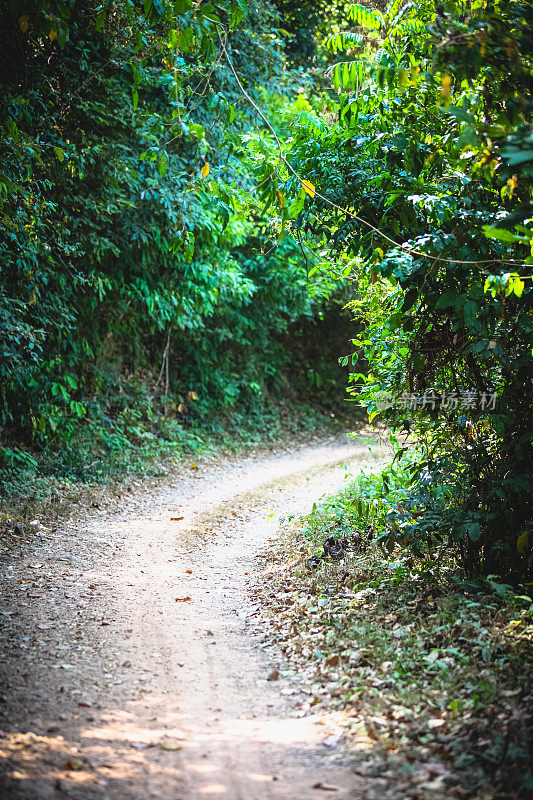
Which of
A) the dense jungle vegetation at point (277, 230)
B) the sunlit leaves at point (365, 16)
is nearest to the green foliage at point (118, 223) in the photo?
the dense jungle vegetation at point (277, 230)

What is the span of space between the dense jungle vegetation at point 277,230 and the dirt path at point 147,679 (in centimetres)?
191

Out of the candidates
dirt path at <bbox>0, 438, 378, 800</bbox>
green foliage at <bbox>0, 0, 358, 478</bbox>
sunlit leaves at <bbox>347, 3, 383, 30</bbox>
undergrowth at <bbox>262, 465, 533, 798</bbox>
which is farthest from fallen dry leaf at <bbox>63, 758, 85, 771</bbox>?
sunlit leaves at <bbox>347, 3, 383, 30</bbox>

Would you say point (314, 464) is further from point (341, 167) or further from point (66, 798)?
point (66, 798)

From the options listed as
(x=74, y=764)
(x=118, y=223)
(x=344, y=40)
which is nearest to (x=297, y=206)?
(x=344, y=40)

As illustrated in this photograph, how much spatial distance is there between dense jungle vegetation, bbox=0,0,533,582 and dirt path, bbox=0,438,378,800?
1.91m

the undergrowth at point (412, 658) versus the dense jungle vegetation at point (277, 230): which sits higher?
the dense jungle vegetation at point (277, 230)

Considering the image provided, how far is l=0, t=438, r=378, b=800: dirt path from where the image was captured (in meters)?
3.23

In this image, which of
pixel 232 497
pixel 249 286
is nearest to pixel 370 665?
pixel 232 497

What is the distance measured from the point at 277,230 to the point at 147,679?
520 cm

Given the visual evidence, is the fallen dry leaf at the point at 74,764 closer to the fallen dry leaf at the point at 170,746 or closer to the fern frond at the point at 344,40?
the fallen dry leaf at the point at 170,746

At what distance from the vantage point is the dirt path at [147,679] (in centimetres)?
323

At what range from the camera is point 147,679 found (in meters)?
4.42

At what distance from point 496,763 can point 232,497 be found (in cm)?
774

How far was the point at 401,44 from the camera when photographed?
5422 mm
